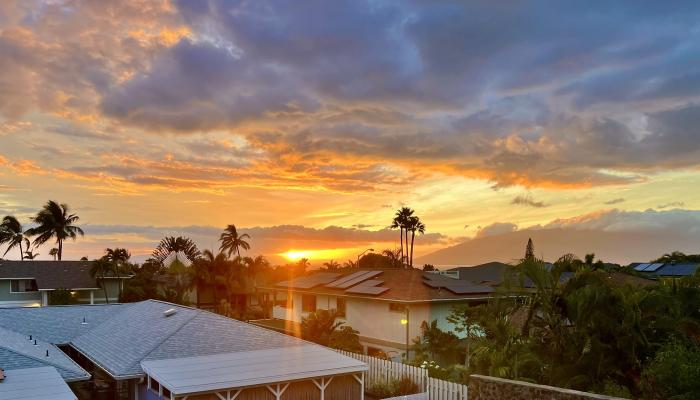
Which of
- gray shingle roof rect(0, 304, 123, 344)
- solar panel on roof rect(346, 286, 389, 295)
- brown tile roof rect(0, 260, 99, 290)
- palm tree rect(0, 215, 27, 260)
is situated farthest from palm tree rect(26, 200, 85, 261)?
solar panel on roof rect(346, 286, 389, 295)

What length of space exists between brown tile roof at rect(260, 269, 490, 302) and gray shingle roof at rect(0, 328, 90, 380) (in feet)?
53.8

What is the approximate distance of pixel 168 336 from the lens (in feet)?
73.2

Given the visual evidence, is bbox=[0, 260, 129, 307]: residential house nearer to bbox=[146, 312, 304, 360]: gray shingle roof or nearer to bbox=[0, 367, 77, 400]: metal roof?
bbox=[146, 312, 304, 360]: gray shingle roof

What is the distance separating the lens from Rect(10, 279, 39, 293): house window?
5369cm

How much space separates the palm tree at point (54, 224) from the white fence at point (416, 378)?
68574mm

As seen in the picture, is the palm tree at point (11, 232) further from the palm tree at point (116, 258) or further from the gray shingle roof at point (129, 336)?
the gray shingle roof at point (129, 336)

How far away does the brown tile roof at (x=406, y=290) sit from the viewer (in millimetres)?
30922

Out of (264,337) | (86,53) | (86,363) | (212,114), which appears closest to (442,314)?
(264,337)

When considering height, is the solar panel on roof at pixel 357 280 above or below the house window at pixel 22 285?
above

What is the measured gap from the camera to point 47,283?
176 ft

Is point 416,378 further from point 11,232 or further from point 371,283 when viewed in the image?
point 11,232

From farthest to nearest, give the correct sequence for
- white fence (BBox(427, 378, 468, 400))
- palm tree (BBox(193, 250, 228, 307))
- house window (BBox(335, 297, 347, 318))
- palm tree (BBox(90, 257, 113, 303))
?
palm tree (BBox(193, 250, 228, 307)) < palm tree (BBox(90, 257, 113, 303)) < house window (BBox(335, 297, 347, 318)) < white fence (BBox(427, 378, 468, 400))

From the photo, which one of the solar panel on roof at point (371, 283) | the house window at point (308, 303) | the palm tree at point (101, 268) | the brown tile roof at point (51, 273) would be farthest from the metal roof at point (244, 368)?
the brown tile roof at point (51, 273)

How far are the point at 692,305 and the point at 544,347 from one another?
457cm
